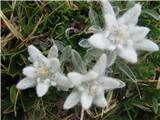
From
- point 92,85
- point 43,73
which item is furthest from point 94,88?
point 43,73

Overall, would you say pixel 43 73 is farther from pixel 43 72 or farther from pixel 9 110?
pixel 9 110

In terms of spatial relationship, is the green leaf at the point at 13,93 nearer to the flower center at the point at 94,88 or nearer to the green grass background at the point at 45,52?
the green grass background at the point at 45,52

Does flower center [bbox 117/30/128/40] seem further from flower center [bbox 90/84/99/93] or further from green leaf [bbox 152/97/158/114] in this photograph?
green leaf [bbox 152/97/158/114]

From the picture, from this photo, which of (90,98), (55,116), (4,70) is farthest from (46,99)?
(90,98)

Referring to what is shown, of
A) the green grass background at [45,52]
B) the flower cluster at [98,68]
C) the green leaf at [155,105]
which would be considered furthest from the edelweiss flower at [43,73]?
→ the green leaf at [155,105]

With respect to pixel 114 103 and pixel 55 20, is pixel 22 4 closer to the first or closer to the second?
pixel 55 20

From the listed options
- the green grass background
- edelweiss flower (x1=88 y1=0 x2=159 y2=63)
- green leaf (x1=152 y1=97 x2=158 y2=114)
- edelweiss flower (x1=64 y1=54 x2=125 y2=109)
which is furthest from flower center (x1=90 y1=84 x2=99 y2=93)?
green leaf (x1=152 y1=97 x2=158 y2=114)
